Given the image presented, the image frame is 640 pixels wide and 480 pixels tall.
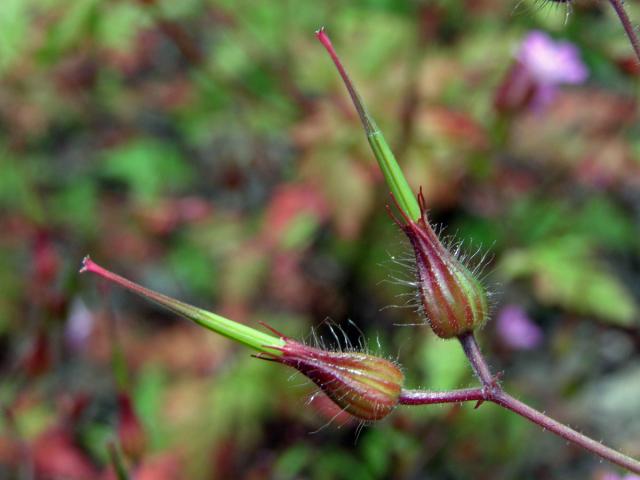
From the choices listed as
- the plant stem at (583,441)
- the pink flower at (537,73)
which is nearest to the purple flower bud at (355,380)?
the plant stem at (583,441)

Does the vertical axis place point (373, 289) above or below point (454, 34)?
below

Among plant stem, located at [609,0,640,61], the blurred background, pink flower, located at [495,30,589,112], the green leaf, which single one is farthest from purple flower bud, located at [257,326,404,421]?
the green leaf

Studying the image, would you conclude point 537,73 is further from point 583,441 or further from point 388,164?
point 583,441

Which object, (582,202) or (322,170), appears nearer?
(322,170)

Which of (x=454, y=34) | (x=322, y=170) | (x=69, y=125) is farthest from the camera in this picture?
(x=69, y=125)

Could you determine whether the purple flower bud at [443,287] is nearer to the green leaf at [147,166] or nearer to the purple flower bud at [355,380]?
the purple flower bud at [355,380]

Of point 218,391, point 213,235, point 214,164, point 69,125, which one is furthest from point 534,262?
point 69,125

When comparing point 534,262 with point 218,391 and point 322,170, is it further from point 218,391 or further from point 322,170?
point 218,391

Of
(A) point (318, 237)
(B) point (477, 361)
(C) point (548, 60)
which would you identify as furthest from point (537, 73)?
(B) point (477, 361)
